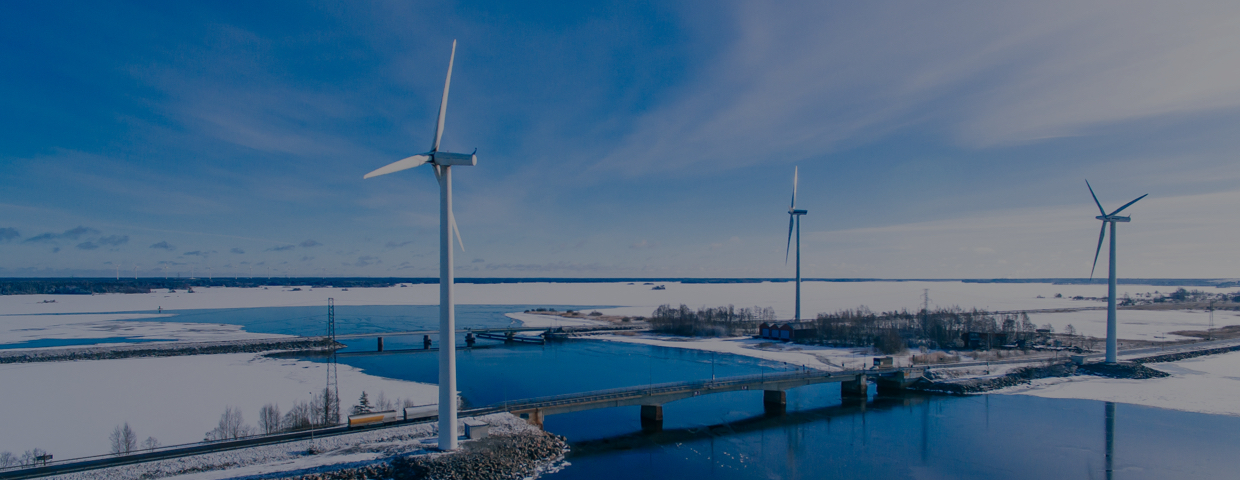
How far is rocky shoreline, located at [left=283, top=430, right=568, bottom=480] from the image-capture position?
81.7 feet

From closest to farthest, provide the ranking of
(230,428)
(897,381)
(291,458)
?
(291,458)
(230,428)
(897,381)

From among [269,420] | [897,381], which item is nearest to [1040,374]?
[897,381]

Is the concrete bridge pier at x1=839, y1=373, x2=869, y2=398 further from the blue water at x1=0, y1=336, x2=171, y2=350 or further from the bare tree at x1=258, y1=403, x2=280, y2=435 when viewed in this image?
the blue water at x1=0, y1=336, x2=171, y2=350

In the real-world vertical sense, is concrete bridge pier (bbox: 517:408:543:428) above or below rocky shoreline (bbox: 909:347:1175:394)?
above

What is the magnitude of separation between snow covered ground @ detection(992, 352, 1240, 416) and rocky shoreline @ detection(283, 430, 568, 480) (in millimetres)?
41032

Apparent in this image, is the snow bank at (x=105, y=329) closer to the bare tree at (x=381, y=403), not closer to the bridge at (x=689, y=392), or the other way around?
the bare tree at (x=381, y=403)

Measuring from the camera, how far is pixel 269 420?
3391 centimetres

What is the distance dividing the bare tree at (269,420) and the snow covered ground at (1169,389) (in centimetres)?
5427

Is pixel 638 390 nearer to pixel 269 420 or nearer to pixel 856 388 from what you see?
pixel 856 388

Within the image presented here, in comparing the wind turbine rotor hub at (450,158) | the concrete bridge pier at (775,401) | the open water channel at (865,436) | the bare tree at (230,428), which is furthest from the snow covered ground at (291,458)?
the concrete bridge pier at (775,401)

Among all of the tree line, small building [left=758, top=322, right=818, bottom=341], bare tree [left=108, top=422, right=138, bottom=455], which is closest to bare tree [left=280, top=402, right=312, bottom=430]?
bare tree [left=108, top=422, right=138, bottom=455]

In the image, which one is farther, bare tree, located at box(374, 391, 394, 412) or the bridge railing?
bare tree, located at box(374, 391, 394, 412)

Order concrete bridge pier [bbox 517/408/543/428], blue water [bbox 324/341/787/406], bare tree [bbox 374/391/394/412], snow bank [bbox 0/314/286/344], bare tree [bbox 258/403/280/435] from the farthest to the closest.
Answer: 1. snow bank [bbox 0/314/286/344]
2. blue water [bbox 324/341/787/406]
3. bare tree [bbox 374/391/394/412]
4. concrete bridge pier [bbox 517/408/543/428]
5. bare tree [bbox 258/403/280/435]

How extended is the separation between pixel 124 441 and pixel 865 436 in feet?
136
